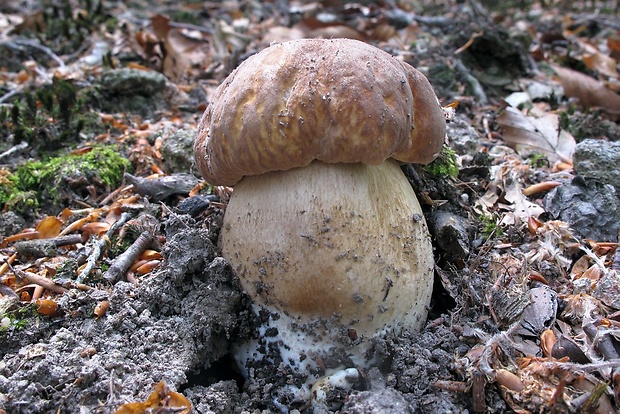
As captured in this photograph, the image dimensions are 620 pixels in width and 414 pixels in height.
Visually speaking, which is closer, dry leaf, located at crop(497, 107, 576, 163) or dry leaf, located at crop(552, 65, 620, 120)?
dry leaf, located at crop(497, 107, 576, 163)

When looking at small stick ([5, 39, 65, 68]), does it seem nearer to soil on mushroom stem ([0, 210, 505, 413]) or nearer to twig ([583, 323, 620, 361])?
soil on mushroom stem ([0, 210, 505, 413])

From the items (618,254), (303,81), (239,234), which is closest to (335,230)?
(239,234)

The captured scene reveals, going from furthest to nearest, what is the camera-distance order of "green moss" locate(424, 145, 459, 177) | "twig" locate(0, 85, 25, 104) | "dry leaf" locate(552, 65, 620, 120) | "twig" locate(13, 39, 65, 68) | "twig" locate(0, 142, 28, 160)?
"twig" locate(13, 39, 65, 68) → "dry leaf" locate(552, 65, 620, 120) → "twig" locate(0, 85, 25, 104) → "twig" locate(0, 142, 28, 160) → "green moss" locate(424, 145, 459, 177)

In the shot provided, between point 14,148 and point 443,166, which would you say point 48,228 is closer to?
point 14,148

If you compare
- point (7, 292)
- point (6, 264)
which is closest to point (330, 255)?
point (7, 292)

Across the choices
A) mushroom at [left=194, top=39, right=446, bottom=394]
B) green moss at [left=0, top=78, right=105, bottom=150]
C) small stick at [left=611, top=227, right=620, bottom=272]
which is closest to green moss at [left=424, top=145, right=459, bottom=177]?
mushroom at [left=194, top=39, right=446, bottom=394]

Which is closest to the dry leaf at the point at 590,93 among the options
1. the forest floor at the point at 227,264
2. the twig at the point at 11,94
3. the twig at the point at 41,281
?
the forest floor at the point at 227,264

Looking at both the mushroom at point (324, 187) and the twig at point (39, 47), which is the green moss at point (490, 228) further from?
the twig at point (39, 47)

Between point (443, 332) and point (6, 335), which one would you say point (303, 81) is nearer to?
point (443, 332)
